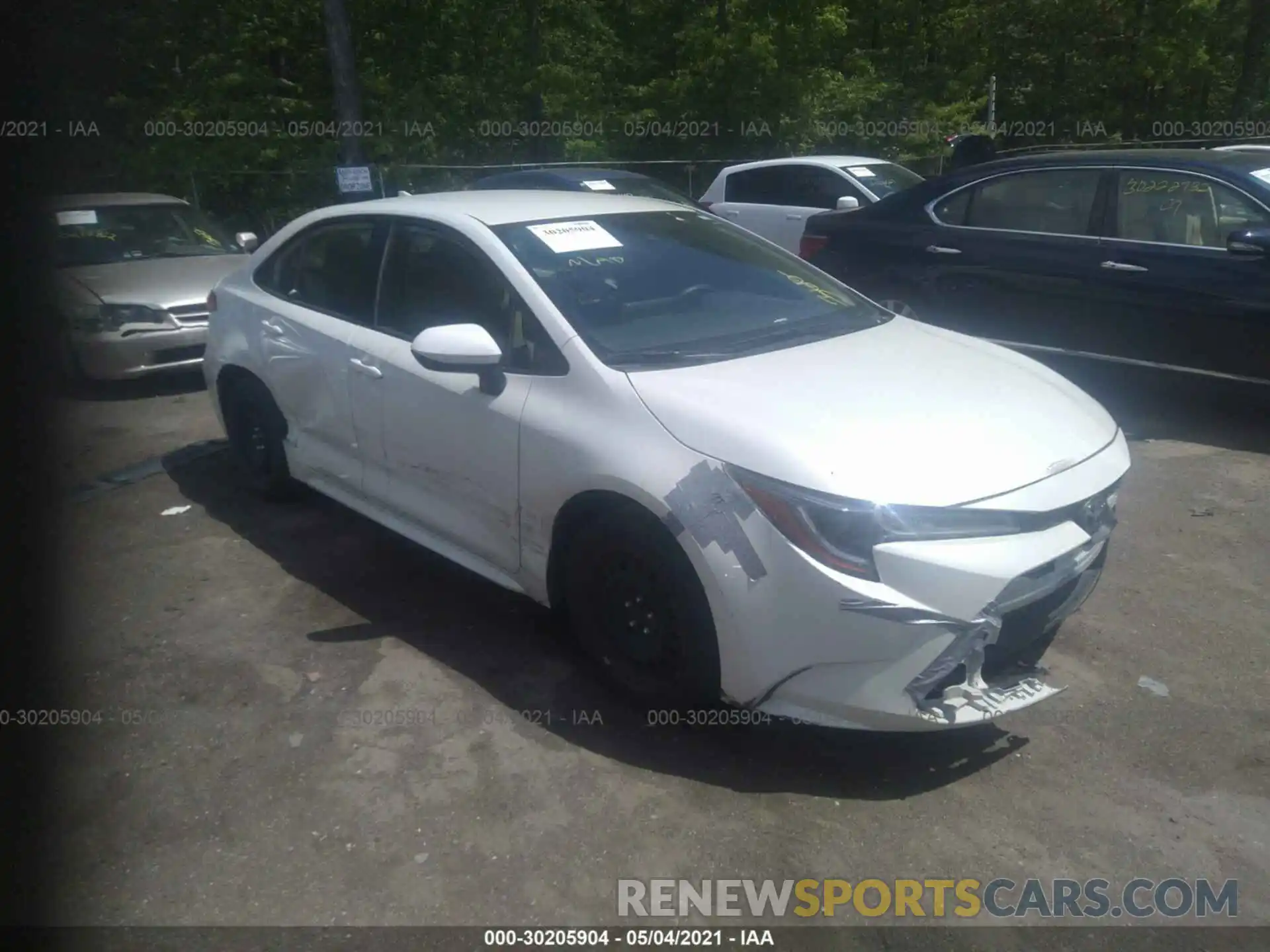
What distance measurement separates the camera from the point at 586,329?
3.88m

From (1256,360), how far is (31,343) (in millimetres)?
8571

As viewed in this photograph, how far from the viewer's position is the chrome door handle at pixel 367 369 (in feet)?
14.7

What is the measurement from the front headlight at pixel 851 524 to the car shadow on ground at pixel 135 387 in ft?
21.2

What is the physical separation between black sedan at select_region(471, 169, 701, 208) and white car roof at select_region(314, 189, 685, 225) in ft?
18.5

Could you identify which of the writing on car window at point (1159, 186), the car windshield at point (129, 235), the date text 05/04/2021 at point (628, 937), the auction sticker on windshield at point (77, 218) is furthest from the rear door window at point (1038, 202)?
the auction sticker on windshield at point (77, 218)

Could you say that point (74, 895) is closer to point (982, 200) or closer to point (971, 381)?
point (971, 381)

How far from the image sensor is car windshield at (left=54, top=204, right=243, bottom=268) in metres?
8.96

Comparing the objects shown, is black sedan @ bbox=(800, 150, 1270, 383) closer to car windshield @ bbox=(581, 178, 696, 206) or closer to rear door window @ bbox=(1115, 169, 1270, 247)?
rear door window @ bbox=(1115, 169, 1270, 247)

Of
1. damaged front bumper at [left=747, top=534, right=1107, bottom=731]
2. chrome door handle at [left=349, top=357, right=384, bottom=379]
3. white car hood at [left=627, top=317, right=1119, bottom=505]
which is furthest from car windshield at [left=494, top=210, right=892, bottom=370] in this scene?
damaged front bumper at [left=747, top=534, right=1107, bottom=731]

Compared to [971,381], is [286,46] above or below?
above

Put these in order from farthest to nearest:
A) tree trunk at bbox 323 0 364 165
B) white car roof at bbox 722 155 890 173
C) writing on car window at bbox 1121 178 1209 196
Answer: tree trunk at bbox 323 0 364 165 → white car roof at bbox 722 155 890 173 → writing on car window at bbox 1121 178 1209 196

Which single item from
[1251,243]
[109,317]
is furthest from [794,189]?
[109,317]

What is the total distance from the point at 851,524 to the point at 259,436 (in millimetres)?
3664

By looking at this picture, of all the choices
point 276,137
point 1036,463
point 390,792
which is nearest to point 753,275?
point 1036,463
